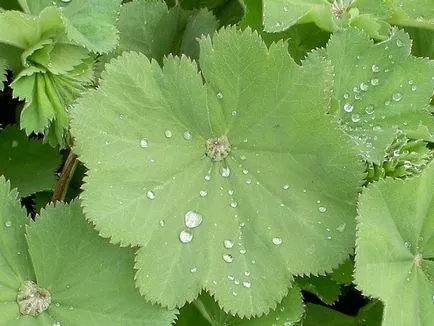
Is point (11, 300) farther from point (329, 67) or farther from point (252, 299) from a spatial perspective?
point (329, 67)

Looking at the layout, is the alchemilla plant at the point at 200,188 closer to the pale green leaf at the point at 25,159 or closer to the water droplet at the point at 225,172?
the water droplet at the point at 225,172

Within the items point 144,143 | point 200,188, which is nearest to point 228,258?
point 200,188

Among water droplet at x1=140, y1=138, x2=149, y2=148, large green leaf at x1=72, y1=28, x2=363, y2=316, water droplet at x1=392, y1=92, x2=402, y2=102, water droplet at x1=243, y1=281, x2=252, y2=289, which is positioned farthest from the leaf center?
water droplet at x1=392, y1=92, x2=402, y2=102

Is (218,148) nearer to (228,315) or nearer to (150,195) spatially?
(150,195)

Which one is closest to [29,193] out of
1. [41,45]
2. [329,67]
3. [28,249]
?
[28,249]

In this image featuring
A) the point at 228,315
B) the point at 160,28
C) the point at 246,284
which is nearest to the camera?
the point at 246,284

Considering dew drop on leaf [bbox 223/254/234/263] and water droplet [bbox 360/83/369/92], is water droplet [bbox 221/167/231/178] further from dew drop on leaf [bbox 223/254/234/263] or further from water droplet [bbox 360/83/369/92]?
water droplet [bbox 360/83/369/92]
